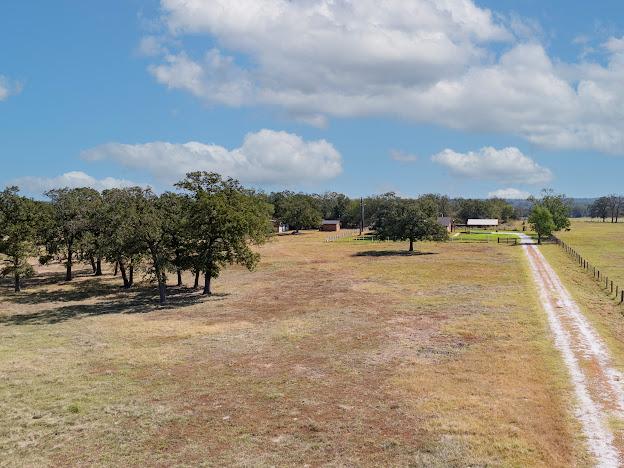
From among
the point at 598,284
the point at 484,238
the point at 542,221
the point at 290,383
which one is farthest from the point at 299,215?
the point at 290,383

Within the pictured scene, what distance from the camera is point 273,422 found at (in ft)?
53.7

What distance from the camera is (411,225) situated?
82188 millimetres

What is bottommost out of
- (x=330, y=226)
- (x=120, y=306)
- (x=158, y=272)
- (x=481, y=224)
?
(x=120, y=306)

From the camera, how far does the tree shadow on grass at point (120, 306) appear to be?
3662 cm

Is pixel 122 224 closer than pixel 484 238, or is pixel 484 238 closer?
pixel 122 224

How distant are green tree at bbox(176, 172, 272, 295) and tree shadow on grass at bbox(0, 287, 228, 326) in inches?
117

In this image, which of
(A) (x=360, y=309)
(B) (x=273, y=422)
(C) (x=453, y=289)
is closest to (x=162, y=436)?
(B) (x=273, y=422)

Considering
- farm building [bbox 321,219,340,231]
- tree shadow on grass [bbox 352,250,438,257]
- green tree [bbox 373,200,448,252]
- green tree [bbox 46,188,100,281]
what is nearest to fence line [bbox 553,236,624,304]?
green tree [bbox 373,200,448,252]

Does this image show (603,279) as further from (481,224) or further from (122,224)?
(481,224)

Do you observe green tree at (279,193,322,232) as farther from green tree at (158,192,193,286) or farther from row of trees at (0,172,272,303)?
green tree at (158,192,193,286)

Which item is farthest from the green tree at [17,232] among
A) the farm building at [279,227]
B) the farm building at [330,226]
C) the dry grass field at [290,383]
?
the farm building at [330,226]

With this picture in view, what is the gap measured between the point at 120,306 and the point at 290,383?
1061 inches

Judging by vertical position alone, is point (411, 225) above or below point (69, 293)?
above

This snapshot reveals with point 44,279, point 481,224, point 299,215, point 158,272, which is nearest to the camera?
point 158,272
